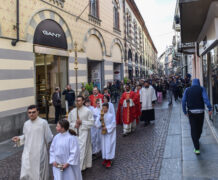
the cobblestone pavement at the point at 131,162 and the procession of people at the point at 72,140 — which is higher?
the procession of people at the point at 72,140

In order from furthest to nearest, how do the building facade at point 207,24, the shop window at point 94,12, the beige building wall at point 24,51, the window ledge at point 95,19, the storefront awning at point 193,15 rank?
the shop window at point 94,12 → the window ledge at point 95,19 → the beige building wall at point 24,51 → the building facade at point 207,24 → the storefront awning at point 193,15

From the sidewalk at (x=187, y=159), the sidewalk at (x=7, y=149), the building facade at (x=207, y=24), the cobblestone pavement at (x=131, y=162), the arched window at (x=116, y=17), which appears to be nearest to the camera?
the sidewalk at (x=187, y=159)

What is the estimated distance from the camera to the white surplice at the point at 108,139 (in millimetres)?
5303

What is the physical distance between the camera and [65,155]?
12.1 feet

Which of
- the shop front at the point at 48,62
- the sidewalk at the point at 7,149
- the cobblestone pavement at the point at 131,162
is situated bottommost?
the sidewalk at the point at 7,149

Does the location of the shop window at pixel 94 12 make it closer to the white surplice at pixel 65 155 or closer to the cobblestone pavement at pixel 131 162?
the cobblestone pavement at pixel 131 162

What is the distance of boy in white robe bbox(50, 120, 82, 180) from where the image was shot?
11.9ft

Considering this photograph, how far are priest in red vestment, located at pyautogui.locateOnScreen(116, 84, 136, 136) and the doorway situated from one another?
13.7 feet

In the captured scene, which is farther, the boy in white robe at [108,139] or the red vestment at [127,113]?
the red vestment at [127,113]

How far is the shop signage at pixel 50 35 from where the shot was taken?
33.5 feet

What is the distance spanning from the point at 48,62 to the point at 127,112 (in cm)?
540

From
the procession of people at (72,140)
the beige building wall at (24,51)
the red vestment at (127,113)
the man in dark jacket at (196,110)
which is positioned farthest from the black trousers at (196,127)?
the beige building wall at (24,51)

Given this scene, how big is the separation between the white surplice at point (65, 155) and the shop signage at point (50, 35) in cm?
737

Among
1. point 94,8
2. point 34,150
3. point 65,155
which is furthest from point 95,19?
point 65,155
